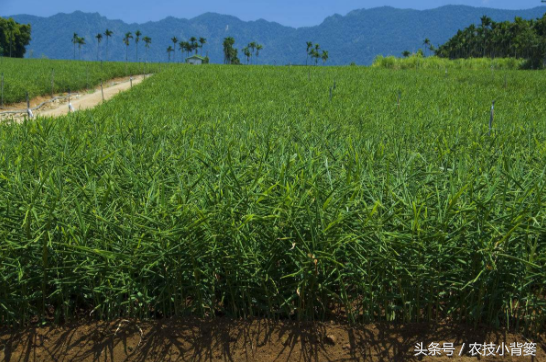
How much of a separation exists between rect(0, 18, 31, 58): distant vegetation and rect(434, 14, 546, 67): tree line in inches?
2589

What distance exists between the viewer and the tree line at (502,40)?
169 feet

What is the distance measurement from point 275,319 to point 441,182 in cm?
137

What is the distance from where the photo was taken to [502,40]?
6675 centimetres

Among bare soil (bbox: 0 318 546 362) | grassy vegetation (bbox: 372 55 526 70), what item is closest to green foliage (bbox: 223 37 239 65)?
grassy vegetation (bbox: 372 55 526 70)

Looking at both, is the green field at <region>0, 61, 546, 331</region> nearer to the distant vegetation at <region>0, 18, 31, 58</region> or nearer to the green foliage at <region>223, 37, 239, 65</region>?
the distant vegetation at <region>0, 18, 31, 58</region>

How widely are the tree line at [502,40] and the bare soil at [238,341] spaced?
5183 cm

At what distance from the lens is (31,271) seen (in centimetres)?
219

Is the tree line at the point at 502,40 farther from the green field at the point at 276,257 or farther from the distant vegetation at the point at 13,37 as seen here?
the distant vegetation at the point at 13,37

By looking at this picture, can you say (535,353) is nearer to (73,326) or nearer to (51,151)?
(73,326)

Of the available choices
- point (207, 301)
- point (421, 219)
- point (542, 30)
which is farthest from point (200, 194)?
point (542, 30)

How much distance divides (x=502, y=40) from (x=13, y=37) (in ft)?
240

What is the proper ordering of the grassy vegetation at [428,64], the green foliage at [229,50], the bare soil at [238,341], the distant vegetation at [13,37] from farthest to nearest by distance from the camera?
the green foliage at [229,50]
the distant vegetation at [13,37]
the grassy vegetation at [428,64]
the bare soil at [238,341]

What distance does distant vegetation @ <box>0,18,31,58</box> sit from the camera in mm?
71688

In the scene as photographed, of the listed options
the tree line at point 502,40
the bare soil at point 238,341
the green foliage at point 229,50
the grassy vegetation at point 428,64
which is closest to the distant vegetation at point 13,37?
the green foliage at point 229,50
